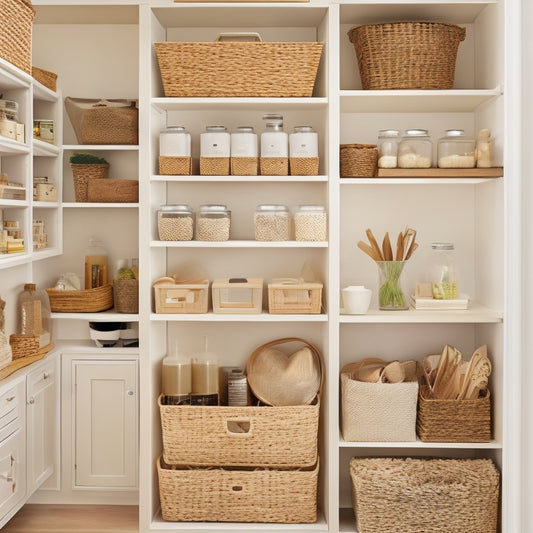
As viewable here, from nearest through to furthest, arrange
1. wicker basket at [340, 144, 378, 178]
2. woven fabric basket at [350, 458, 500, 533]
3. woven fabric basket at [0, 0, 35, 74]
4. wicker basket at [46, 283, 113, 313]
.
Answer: woven fabric basket at [0, 0, 35, 74] < woven fabric basket at [350, 458, 500, 533] < wicker basket at [340, 144, 378, 178] < wicker basket at [46, 283, 113, 313]

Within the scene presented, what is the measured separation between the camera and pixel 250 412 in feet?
9.50

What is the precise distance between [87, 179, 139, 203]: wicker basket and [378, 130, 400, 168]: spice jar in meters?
1.10

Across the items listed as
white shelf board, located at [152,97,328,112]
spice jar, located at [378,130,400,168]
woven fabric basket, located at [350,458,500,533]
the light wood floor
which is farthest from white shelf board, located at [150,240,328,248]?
the light wood floor

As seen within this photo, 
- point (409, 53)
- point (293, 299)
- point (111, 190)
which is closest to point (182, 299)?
point (293, 299)

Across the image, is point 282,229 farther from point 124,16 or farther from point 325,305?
point 124,16

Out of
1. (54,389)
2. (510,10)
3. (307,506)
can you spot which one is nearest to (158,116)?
(54,389)

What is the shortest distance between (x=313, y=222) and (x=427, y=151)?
0.56 metres

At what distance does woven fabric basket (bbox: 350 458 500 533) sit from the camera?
2797 mm

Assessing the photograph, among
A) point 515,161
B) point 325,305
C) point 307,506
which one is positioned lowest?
point 307,506

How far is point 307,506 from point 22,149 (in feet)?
6.12

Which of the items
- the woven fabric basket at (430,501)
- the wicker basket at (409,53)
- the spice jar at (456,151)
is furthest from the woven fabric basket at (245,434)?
the wicker basket at (409,53)

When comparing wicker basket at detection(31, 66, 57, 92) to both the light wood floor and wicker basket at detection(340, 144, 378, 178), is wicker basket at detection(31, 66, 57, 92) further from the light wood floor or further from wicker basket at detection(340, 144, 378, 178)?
the light wood floor

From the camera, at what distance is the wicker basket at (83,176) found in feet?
10.3

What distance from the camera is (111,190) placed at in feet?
10.2
